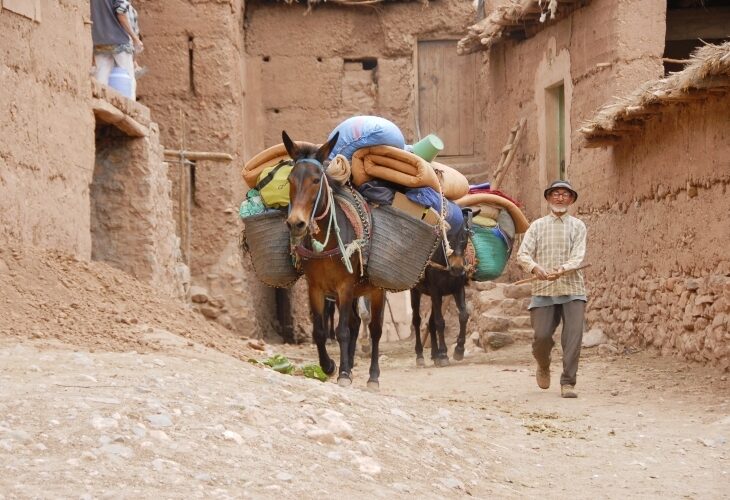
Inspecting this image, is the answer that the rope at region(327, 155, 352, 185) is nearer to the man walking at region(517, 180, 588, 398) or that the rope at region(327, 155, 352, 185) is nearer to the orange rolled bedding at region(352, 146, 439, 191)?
the orange rolled bedding at region(352, 146, 439, 191)

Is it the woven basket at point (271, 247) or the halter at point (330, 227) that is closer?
the halter at point (330, 227)

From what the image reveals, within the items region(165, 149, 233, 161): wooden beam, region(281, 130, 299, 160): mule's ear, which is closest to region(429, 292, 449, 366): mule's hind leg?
region(281, 130, 299, 160): mule's ear

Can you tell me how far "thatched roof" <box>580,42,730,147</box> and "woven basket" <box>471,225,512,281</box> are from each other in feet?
4.71

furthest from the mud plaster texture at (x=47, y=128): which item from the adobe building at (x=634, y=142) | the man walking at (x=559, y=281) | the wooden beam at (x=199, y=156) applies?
the wooden beam at (x=199, y=156)

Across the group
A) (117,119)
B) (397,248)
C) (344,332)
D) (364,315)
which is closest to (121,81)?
(117,119)

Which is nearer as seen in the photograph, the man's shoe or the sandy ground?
the sandy ground

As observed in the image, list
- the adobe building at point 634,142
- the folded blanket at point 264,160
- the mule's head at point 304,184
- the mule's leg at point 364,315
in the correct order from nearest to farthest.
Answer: the mule's head at point 304,184 < the folded blanket at point 264,160 < the adobe building at point 634,142 < the mule's leg at point 364,315

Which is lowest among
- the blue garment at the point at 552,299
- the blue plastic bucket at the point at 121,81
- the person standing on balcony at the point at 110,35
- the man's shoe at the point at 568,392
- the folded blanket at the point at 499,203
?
the man's shoe at the point at 568,392

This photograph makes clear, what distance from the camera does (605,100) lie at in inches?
540

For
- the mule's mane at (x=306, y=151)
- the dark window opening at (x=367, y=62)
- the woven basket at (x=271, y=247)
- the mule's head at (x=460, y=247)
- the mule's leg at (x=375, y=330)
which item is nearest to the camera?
the mule's mane at (x=306, y=151)

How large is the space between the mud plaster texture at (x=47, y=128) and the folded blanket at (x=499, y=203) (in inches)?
173

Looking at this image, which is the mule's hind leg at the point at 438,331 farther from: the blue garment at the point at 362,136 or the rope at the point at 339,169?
the rope at the point at 339,169

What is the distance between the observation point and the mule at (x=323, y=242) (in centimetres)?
902

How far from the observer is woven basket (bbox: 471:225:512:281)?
44.9ft
